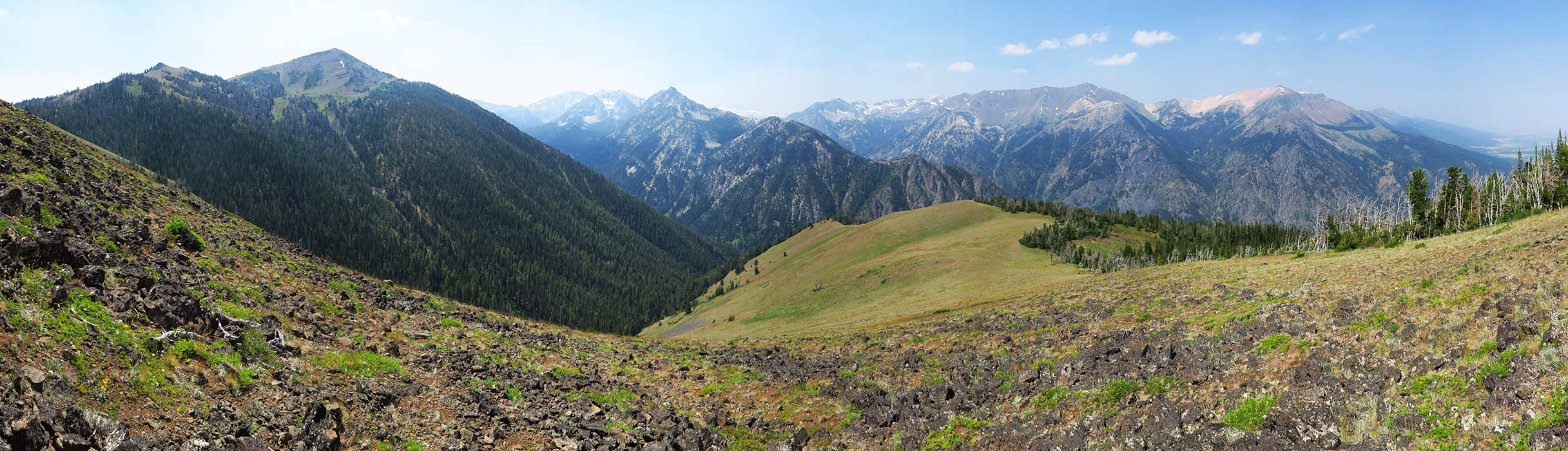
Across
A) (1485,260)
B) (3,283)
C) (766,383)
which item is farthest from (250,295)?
(1485,260)

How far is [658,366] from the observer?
28203 mm

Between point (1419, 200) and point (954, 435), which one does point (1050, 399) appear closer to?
point (954, 435)

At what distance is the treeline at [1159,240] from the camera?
289ft

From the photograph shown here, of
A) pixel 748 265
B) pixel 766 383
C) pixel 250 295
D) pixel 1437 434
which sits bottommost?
pixel 748 265

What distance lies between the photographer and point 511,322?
33094mm

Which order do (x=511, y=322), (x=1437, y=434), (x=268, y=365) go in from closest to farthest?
1. (x=1437, y=434)
2. (x=268, y=365)
3. (x=511, y=322)

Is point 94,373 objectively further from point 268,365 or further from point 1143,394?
point 1143,394

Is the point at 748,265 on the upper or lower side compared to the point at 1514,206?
lower

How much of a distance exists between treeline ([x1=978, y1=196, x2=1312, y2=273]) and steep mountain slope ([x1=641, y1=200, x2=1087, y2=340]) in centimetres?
553

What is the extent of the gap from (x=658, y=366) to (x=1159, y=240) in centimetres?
12135

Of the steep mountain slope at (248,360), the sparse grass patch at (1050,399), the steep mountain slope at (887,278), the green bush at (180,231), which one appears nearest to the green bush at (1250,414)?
the sparse grass patch at (1050,399)

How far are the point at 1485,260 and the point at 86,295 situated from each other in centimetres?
4876

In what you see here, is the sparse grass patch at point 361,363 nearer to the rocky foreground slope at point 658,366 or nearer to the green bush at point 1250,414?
the rocky foreground slope at point 658,366

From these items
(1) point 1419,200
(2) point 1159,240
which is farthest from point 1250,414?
(2) point 1159,240
